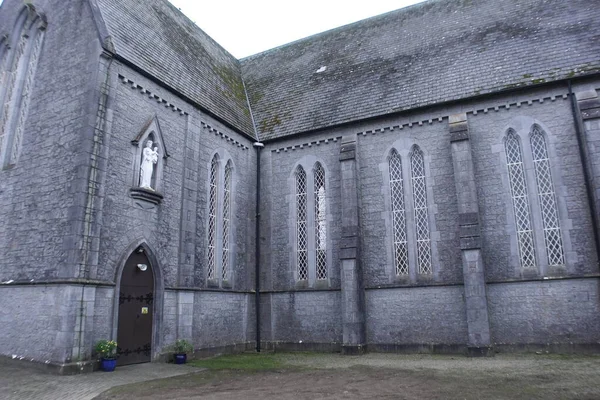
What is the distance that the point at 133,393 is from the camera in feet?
31.0

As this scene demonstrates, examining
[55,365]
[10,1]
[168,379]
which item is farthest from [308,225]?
[10,1]

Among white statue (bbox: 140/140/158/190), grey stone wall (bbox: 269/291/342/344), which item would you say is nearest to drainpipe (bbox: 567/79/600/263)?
grey stone wall (bbox: 269/291/342/344)

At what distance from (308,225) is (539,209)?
8.45m

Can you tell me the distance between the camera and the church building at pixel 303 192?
1329 centimetres

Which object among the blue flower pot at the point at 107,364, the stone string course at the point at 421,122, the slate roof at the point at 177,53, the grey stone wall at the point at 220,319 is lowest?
the blue flower pot at the point at 107,364

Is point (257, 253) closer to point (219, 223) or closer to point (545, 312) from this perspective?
point (219, 223)

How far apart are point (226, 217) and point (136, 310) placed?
5.76 meters

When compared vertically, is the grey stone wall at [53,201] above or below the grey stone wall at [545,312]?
above

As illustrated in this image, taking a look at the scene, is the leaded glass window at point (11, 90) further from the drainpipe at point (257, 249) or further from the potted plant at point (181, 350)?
the drainpipe at point (257, 249)

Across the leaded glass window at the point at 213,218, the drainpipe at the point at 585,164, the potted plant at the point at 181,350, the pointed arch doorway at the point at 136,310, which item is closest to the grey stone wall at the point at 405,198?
the drainpipe at the point at 585,164

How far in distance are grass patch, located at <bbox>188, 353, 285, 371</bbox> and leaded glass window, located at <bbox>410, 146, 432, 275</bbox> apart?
6180mm

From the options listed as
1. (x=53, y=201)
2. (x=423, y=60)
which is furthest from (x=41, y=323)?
(x=423, y=60)

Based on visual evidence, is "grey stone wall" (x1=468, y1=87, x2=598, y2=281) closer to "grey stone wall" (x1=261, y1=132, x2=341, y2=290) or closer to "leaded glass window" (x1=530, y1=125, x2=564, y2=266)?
"leaded glass window" (x1=530, y1=125, x2=564, y2=266)

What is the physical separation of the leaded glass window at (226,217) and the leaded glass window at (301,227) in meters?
2.85
